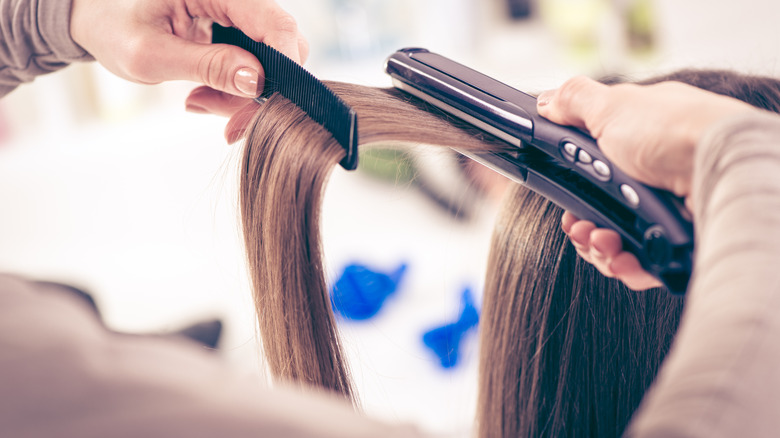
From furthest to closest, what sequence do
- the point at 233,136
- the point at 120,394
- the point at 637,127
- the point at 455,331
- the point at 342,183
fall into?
the point at 342,183 < the point at 455,331 < the point at 233,136 < the point at 637,127 < the point at 120,394

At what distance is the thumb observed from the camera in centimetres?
51

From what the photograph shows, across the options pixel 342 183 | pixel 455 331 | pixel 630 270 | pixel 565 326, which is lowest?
pixel 455 331

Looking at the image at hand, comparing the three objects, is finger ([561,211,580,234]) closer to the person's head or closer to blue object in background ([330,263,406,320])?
the person's head

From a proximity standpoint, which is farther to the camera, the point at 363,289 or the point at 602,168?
the point at 363,289

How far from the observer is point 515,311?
0.56 m

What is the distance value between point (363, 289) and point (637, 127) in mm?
1037

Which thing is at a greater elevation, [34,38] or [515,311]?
[34,38]

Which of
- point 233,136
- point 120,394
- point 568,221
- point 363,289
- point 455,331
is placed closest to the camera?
point 120,394

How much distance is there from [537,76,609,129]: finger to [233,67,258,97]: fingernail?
236mm

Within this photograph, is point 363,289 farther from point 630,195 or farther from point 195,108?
point 630,195

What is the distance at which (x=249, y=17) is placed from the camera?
0.59 m

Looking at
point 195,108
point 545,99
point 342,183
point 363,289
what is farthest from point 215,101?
point 342,183

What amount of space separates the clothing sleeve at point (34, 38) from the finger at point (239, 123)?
8.9 inches

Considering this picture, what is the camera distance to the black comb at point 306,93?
401 mm
